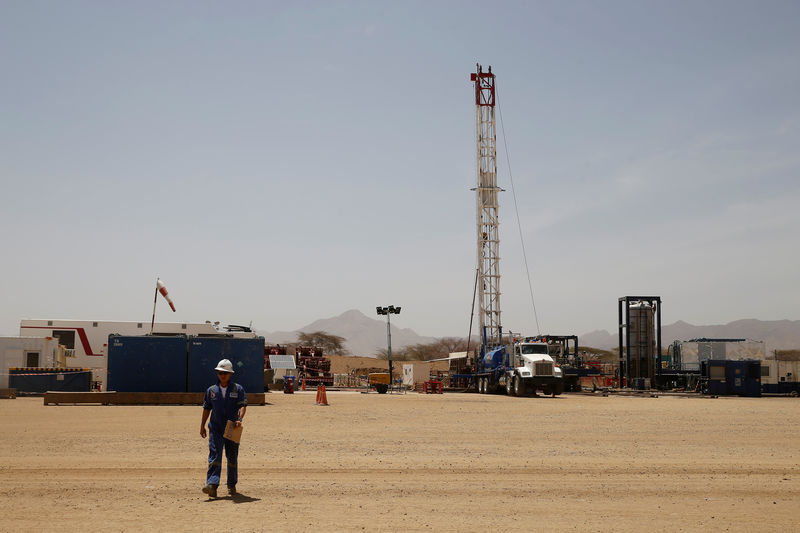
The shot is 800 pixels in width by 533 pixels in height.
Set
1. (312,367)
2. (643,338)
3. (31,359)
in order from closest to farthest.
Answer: (31,359) < (643,338) < (312,367)

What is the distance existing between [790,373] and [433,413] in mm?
32380

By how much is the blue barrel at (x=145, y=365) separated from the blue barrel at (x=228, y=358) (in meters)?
0.49

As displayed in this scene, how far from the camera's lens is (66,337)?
49125 millimetres

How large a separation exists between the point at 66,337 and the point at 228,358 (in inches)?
860

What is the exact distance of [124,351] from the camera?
31844 millimetres

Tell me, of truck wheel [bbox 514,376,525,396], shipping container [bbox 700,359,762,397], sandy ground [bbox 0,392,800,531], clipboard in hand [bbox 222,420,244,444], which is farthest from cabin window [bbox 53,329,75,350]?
clipboard in hand [bbox 222,420,244,444]

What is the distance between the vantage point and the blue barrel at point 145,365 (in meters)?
31.6

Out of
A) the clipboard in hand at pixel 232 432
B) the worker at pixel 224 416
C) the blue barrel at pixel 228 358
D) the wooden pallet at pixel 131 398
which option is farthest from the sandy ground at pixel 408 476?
the blue barrel at pixel 228 358

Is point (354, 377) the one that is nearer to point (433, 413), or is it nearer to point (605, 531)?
point (433, 413)

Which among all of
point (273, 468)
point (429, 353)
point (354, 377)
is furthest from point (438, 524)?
point (429, 353)

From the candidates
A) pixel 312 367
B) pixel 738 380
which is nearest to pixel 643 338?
pixel 738 380

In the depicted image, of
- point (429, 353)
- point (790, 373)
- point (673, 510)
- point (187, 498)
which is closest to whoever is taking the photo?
point (673, 510)

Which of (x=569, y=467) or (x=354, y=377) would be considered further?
(x=354, y=377)

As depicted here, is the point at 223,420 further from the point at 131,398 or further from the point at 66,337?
the point at 66,337
